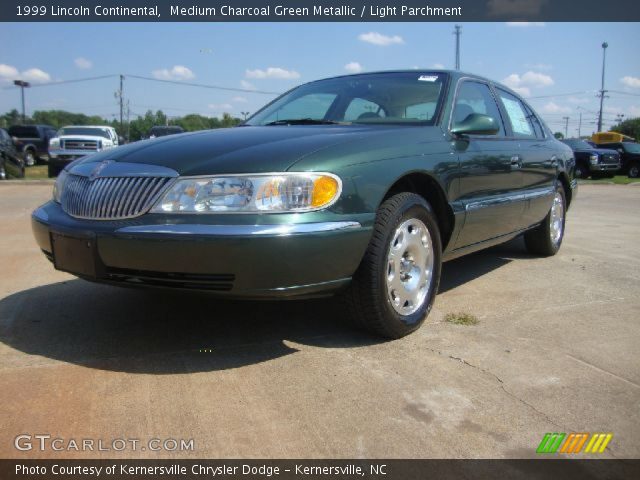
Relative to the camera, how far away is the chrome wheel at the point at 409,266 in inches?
120

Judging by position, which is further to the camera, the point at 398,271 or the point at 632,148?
the point at 632,148

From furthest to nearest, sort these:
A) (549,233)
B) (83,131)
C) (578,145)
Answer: (578,145), (83,131), (549,233)

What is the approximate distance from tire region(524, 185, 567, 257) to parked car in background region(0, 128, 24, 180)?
1513cm

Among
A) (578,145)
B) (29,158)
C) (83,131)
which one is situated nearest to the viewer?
(83,131)

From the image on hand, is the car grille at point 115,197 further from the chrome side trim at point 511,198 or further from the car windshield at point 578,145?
the car windshield at point 578,145

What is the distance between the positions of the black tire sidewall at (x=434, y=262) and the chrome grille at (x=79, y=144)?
54.5 ft

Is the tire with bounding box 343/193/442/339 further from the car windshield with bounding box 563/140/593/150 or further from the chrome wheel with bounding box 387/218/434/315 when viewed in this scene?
the car windshield with bounding box 563/140/593/150

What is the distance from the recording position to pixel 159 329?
3.23m

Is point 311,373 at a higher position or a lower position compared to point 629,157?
lower

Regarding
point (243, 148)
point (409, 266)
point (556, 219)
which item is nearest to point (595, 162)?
point (556, 219)

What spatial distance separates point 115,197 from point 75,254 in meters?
0.36

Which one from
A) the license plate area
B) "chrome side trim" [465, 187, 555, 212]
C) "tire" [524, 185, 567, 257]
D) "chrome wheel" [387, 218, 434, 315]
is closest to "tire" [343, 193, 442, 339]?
"chrome wheel" [387, 218, 434, 315]

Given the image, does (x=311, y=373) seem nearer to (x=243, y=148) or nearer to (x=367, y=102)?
(x=243, y=148)

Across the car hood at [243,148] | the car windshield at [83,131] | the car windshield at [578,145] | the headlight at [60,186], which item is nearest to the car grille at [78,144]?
the car windshield at [83,131]
